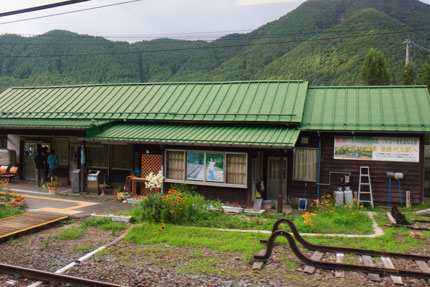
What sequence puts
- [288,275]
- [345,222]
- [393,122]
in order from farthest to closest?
[393,122] → [345,222] → [288,275]

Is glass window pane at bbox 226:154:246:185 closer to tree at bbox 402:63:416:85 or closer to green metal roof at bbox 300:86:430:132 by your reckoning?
green metal roof at bbox 300:86:430:132

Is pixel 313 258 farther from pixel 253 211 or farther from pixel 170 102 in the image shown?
pixel 170 102

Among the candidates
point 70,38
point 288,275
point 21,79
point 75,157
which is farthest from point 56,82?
point 288,275

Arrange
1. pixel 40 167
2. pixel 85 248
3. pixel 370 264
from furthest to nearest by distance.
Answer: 1. pixel 40 167
2. pixel 85 248
3. pixel 370 264

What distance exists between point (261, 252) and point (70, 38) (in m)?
78.9

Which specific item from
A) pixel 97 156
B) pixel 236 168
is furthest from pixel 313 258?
pixel 97 156

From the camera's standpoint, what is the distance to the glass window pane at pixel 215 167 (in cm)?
1412

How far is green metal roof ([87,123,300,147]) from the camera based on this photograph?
1354 cm

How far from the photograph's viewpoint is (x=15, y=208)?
12.7m

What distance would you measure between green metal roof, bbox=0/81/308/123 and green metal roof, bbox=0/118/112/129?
2.88 feet

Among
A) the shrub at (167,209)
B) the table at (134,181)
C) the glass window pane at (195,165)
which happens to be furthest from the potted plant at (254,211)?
the table at (134,181)

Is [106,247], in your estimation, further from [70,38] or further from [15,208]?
[70,38]

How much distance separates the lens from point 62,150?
62.3 feet

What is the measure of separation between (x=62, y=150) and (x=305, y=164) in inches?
485
